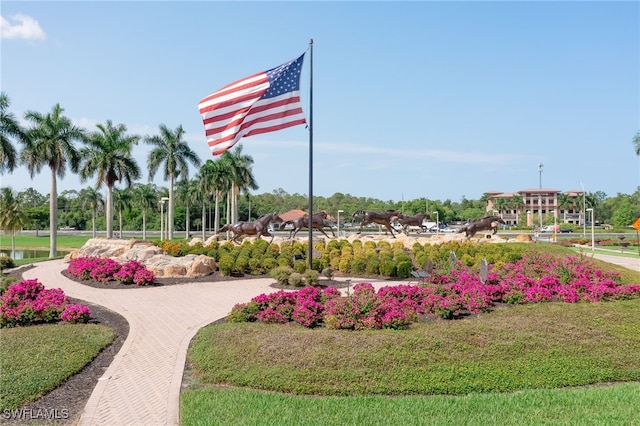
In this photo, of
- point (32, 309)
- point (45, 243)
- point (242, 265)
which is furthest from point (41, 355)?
point (45, 243)

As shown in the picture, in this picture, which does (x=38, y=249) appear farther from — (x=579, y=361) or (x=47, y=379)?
(x=579, y=361)

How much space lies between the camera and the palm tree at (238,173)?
158 feet

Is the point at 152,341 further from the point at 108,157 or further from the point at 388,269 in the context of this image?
the point at 108,157

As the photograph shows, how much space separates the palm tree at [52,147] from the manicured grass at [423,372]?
27.3m

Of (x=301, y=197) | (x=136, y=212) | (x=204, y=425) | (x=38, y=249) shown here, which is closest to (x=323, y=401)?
(x=204, y=425)

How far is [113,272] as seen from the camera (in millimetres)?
17500

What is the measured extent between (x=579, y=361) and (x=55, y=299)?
37.7 ft

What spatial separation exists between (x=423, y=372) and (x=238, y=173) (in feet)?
140

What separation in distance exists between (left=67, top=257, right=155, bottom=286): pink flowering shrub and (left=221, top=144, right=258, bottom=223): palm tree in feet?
95.4

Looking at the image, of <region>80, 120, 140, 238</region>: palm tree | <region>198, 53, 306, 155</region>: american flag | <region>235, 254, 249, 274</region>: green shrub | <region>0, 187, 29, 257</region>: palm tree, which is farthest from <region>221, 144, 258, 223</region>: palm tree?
<region>198, 53, 306, 155</region>: american flag

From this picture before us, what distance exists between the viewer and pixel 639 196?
9969cm

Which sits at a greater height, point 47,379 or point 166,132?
point 166,132

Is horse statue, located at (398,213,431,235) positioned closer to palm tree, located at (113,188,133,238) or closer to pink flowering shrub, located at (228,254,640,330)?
pink flowering shrub, located at (228,254,640,330)

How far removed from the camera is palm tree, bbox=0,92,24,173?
29016 mm
